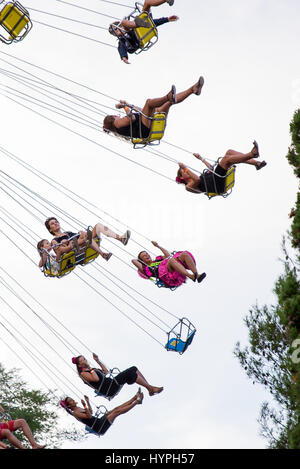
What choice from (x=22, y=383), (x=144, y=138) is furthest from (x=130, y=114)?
→ (x=22, y=383)

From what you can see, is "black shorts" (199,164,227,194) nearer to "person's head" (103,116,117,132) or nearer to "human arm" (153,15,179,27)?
"person's head" (103,116,117,132)

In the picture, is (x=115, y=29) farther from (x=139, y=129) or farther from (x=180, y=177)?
(x=180, y=177)

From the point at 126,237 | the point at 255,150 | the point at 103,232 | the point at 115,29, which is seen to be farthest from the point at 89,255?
the point at 115,29

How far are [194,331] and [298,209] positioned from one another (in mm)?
4513

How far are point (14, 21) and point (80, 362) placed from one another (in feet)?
21.4

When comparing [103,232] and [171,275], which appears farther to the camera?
[171,275]

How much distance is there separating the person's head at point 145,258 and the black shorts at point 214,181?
6.28ft

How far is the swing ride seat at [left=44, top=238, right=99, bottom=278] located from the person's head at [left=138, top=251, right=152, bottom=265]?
106 centimetres

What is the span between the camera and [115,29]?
619 inches

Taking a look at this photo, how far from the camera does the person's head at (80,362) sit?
1669cm

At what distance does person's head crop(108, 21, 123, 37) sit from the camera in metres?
15.7

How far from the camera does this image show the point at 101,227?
15.8m

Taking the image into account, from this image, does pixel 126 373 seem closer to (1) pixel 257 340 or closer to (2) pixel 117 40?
(1) pixel 257 340

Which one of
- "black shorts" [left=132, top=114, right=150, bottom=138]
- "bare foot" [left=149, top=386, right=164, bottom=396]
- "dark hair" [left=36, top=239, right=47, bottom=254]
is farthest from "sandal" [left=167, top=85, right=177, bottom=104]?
"bare foot" [left=149, top=386, right=164, bottom=396]
